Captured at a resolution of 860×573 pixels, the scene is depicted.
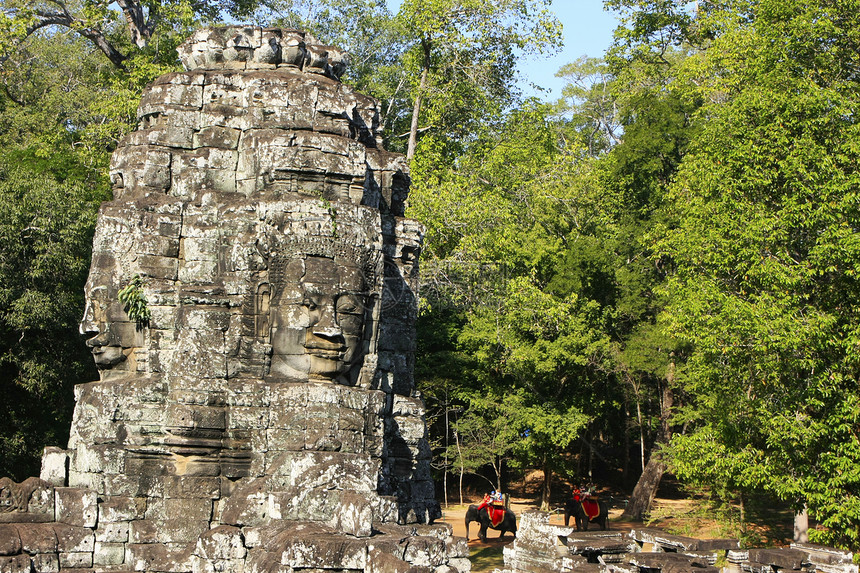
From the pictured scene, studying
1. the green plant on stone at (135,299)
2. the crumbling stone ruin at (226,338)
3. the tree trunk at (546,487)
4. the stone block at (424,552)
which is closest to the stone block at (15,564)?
the crumbling stone ruin at (226,338)

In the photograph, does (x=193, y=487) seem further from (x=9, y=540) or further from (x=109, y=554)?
(x=9, y=540)

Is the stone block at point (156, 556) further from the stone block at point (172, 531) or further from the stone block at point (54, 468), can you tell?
the stone block at point (54, 468)

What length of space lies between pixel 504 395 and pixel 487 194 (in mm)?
5450

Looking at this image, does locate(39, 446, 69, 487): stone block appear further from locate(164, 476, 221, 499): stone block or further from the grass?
the grass

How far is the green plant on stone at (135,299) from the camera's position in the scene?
12.4m

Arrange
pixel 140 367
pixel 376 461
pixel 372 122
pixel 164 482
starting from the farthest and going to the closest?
1. pixel 372 122
2. pixel 140 367
3. pixel 164 482
4. pixel 376 461

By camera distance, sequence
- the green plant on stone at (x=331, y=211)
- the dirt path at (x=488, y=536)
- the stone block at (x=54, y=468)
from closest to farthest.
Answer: the green plant on stone at (x=331, y=211), the stone block at (x=54, y=468), the dirt path at (x=488, y=536)

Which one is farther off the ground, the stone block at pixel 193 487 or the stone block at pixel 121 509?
the stone block at pixel 193 487

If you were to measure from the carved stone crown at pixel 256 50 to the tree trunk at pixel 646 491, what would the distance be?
718 inches

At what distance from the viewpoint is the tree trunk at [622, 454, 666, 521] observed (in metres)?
28.3

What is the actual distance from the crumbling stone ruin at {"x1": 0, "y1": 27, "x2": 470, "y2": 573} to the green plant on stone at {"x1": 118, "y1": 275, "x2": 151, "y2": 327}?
17mm

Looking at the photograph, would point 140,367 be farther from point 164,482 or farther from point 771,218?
point 771,218

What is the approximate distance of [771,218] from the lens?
58.6 feet

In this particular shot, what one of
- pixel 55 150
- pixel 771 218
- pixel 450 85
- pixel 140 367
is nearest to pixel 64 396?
pixel 55 150
